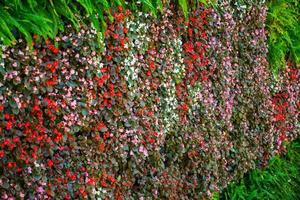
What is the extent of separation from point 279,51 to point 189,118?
5.72 feet

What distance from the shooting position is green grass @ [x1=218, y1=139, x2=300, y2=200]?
582cm

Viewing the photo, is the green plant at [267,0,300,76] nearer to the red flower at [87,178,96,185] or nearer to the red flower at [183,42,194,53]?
the red flower at [183,42,194,53]

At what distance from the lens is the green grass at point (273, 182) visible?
5818 millimetres

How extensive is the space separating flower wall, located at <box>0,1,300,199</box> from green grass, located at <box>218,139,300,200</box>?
7.5 inches

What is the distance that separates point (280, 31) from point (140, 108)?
8.37ft

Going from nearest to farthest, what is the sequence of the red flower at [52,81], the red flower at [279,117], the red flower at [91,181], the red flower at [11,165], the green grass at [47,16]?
the green grass at [47,16] → the red flower at [11,165] → the red flower at [52,81] → the red flower at [91,181] → the red flower at [279,117]

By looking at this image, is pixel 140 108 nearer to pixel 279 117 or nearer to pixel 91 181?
pixel 91 181

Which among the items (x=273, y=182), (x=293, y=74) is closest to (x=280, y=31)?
(x=293, y=74)

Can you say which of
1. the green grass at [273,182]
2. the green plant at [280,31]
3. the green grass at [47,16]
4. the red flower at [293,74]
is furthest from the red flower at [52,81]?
the red flower at [293,74]

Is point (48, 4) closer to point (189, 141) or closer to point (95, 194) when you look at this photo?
point (95, 194)

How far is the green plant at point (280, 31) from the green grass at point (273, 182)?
102 cm

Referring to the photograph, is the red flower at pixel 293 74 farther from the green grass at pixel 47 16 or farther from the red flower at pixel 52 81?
the red flower at pixel 52 81

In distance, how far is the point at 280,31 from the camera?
20.1 feet

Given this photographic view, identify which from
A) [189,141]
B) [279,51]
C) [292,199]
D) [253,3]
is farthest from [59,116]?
[292,199]
